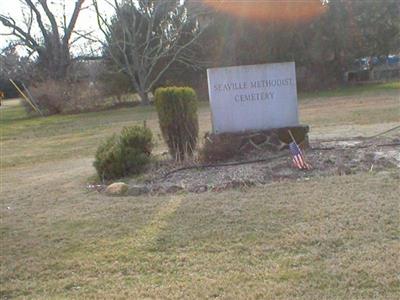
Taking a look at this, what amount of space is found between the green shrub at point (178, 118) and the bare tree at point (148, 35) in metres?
22.5

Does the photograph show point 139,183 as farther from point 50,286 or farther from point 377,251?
point 377,251

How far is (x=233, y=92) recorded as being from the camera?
834 cm

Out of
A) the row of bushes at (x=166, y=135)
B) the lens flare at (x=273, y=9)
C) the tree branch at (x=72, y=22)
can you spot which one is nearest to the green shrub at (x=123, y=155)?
the row of bushes at (x=166, y=135)

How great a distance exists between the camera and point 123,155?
7605 mm

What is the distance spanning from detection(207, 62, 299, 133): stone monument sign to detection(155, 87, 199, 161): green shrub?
0.44 meters

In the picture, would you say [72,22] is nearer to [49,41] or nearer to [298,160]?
[49,41]

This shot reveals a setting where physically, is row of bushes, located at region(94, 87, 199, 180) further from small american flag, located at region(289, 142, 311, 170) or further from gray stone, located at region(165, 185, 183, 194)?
small american flag, located at region(289, 142, 311, 170)

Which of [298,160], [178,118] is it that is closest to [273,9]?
[178,118]

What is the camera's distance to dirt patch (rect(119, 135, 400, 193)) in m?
6.48

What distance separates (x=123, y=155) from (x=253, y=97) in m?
2.46

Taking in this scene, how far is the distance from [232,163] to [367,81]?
30427 mm

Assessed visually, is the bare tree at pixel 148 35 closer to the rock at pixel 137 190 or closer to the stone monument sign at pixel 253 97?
the stone monument sign at pixel 253 97

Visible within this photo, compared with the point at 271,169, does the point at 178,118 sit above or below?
above

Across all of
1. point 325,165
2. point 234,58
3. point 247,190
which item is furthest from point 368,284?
point 234,58
